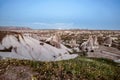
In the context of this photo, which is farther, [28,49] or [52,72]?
[28,49]

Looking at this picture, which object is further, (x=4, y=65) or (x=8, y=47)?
(x=8, y=47)

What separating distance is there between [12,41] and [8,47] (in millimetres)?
895

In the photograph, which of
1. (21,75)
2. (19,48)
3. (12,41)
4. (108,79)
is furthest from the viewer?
(12,41)

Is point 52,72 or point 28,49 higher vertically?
point 52,72

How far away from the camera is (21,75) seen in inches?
302

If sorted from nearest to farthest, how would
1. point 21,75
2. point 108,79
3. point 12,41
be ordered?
point 21,75 < point 108,79 < point 12,41

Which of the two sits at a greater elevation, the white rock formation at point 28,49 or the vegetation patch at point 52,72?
the vegetation patch at point 52,72

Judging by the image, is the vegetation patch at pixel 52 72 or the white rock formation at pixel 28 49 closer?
the vegetation patch at pixel 52 72

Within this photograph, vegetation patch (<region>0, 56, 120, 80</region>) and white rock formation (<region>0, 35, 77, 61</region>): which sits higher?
vegetation patch (<region>0, 56, 120, 80</region>)

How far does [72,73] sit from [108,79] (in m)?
1.51

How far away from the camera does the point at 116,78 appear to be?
8.52 meters

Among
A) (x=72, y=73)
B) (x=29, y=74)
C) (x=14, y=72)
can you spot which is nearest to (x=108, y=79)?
(x=72, y=73)

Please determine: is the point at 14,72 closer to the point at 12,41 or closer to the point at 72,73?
the point at 72,73

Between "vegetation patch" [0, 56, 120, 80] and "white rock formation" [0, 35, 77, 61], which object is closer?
"vegetation patch" [0, 56, 120, 80]
